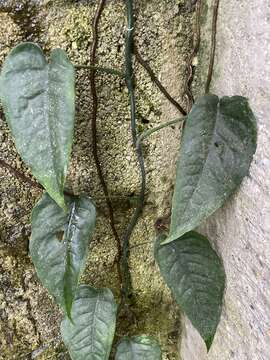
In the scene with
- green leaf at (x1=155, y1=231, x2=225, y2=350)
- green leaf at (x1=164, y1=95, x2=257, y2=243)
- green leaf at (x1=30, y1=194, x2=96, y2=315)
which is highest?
green leaf at (x1=164, y1=95, x2=257, y2=243)

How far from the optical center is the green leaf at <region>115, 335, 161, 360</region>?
0.90m

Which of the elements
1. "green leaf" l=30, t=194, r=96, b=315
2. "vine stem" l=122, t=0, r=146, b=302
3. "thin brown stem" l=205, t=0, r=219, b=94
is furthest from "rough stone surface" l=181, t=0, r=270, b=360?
"green leaf" l=30, t=194, r=96, b=315

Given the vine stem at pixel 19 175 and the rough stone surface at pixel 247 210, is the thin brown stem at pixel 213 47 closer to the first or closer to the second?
the rough stone surface at pixel 247 210

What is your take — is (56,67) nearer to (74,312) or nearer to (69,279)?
(69,279)

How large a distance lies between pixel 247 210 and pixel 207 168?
0.09m

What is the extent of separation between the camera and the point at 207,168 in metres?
0.70

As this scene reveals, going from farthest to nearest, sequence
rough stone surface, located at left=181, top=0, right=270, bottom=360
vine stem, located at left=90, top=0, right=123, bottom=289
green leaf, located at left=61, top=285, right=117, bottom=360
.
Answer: green leaf, located at left=61, top=285, right=117, bottom=360 → vine stem, located at left=90, top=0, right=123, bottom=289 → rough stone surface, located at left=181, top=0, right=270, bottom=360

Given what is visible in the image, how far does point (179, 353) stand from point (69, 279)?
454 millimetres

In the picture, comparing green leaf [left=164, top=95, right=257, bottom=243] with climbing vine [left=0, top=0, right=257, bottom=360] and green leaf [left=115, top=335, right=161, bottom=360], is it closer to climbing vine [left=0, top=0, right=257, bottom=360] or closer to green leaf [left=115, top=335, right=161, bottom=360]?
climbing vine [left=0, top=0, right=257, bottom=360]

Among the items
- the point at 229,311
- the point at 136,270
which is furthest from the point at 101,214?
the point at 229,311

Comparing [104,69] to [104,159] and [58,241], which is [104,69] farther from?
[58,241]

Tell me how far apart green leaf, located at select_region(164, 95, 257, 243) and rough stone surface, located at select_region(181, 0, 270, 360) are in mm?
28

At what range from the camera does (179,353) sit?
3.59 feet

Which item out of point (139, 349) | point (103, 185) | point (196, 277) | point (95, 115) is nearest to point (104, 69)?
point (95, 115)
